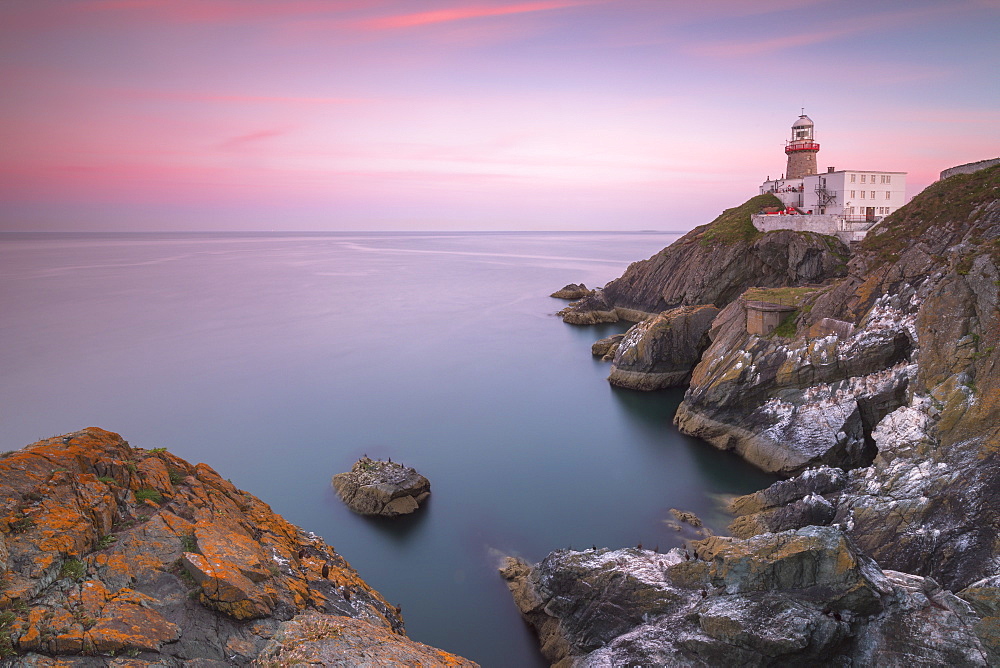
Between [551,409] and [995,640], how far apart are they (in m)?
27.8

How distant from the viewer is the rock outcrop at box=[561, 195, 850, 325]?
5222cm

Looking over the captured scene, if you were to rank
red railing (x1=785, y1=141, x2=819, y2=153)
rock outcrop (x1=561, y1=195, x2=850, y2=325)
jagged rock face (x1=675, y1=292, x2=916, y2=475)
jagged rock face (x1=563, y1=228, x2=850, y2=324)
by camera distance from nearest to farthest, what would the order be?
1. jagged rock face (x1=675, y1=292, x2=916, y2=475)
2. jagged rock face (x1=563, y1=228, x2=850, y2=324)
3. rock outcrop (x1=561, y1=195, x2=850, y2=325)
4. red railing (x1=785, y1=141, x2=819, y2=153)

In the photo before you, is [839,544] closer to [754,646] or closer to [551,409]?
[754,646]

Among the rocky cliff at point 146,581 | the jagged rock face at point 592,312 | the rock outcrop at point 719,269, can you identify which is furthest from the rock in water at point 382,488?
the jagged rock face at point 592,312

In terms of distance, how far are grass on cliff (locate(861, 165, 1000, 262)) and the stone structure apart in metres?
5.72

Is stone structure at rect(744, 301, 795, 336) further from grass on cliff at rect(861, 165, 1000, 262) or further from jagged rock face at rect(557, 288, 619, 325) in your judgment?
jagged rock face at rect(557, 288, 619, 325)

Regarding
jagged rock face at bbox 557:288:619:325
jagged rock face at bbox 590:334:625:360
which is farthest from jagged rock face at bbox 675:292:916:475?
jagged rock face at bbox 557:288:619:325

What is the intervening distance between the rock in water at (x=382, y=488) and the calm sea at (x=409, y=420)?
605mm

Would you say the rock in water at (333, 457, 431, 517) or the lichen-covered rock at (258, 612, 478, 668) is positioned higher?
the lichen-covered rock at (258, 612, 478, 668)

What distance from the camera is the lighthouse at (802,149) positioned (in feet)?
211

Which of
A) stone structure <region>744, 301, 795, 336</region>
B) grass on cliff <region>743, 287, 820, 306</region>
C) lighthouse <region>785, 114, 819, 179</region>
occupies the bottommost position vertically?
stone structure <region>744, 301, 795, 336</region>

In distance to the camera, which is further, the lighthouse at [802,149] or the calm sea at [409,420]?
the lighthouse at [802,149]

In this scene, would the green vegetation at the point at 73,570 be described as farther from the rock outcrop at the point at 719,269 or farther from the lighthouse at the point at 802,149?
the lighthouse at the point at 802,149

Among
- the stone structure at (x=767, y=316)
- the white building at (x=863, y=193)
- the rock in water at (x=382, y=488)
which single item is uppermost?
the white building at (x=863, y=193)
